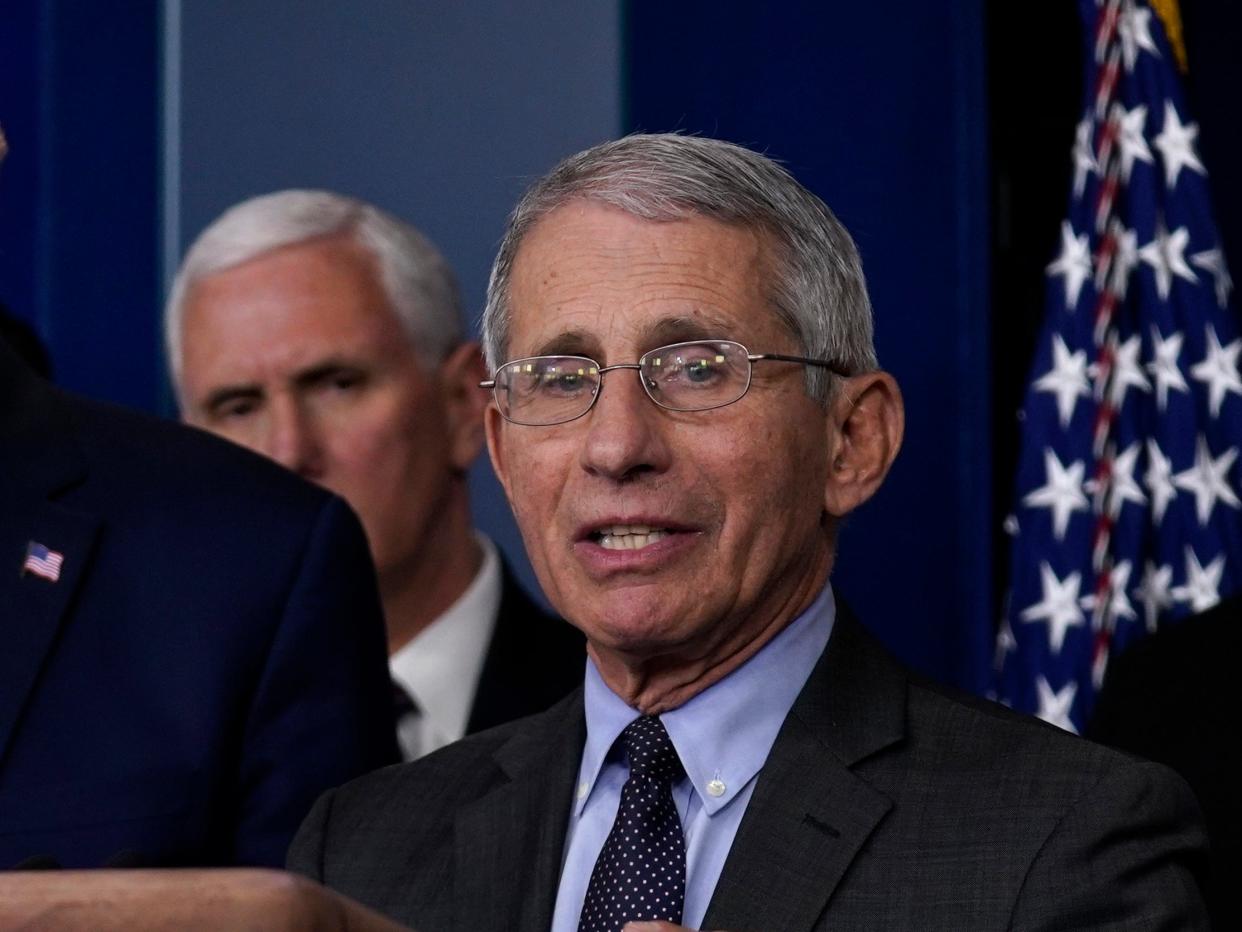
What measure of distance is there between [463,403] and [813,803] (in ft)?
6.66

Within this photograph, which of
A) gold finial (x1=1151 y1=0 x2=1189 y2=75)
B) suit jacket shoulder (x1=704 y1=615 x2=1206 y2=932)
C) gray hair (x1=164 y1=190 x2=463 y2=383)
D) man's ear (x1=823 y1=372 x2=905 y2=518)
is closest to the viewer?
suit jacket shoulder (x1=704 y1=615 x2=1206 y2=932)

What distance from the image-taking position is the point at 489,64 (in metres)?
4.30

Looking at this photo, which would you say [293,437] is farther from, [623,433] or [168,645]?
[623,433]

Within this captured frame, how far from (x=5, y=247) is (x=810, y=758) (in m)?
2.87

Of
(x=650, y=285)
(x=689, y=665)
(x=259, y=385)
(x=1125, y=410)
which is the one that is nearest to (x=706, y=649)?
(x=689, y=665)

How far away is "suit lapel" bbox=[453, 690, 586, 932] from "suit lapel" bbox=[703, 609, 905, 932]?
0.75ft

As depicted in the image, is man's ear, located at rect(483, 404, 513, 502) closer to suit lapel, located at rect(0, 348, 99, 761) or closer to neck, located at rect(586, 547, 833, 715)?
neck, located at rect(586, 547, 833, 715)

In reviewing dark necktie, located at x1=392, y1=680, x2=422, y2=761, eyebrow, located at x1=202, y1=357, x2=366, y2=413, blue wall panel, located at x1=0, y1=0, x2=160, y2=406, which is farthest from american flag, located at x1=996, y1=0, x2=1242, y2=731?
blue wall panel, located at x1=0, y1=0, x2=160, y2=406

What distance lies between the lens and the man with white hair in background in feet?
12.2

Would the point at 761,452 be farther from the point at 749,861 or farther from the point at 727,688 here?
the point at 749,861

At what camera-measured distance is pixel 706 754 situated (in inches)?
85.1

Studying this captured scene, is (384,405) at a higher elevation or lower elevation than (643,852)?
higher

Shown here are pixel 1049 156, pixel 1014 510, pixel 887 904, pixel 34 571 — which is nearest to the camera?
pixel 887 904

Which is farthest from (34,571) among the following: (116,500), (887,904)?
(887,904)
